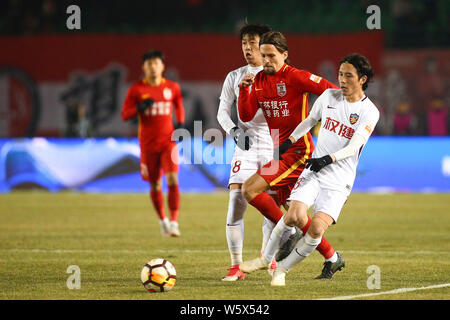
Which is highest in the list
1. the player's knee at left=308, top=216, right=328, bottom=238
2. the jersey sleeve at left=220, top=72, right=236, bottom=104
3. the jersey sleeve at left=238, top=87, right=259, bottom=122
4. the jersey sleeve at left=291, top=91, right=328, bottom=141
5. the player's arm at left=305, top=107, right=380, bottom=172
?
the jersey sleeve at left=220, top=72, right=236, bottom=104

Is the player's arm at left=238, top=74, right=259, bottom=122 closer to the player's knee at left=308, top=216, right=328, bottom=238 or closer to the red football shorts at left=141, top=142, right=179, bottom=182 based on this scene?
the player's knee at left=308, top=216, right=328, bottom=238

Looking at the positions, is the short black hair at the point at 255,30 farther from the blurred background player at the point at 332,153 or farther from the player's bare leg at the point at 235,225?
the player's bare leg at the point at 235,225

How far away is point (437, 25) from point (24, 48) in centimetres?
1230

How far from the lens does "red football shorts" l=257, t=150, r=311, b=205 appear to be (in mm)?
7621

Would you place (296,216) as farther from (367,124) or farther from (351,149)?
(367,124)

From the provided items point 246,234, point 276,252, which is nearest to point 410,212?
point 246,234

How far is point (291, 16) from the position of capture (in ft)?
86.1

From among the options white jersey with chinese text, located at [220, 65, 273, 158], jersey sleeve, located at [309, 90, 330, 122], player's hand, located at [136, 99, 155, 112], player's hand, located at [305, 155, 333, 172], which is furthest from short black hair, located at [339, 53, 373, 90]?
player's hand, located at [136, 99, 155, 112]

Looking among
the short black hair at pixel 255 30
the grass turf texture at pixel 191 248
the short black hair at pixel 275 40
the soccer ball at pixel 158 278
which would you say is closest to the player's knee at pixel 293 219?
the grass turf texture at pixel 191 248

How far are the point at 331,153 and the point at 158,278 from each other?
1.82 m

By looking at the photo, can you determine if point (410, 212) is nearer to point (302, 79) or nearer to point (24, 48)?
point (302, 79)

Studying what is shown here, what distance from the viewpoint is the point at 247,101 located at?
788 centimetres

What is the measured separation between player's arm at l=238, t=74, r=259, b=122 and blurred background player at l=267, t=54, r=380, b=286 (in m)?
0.62

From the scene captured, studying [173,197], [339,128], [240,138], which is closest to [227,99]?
[240,138]
